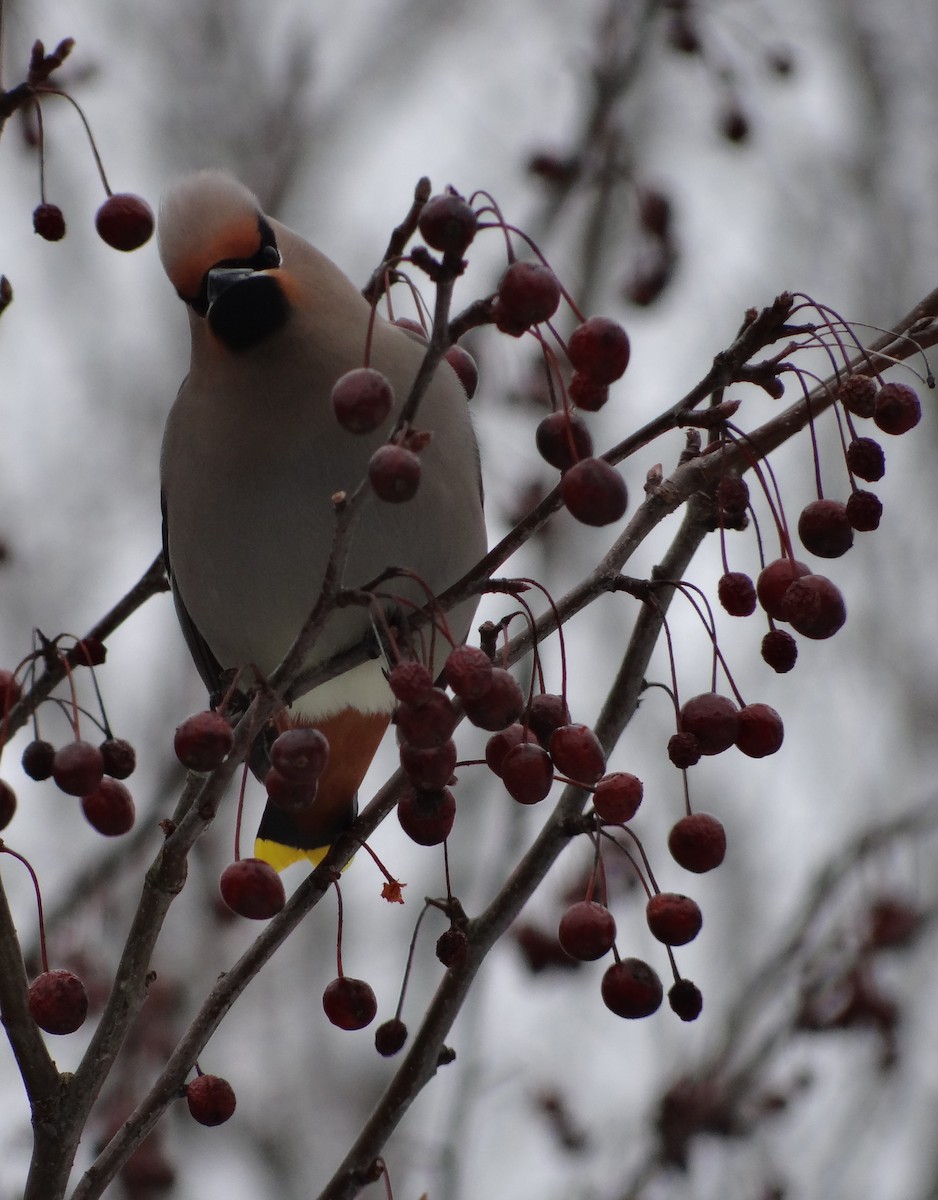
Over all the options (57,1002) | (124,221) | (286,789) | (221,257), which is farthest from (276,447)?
(57,1002)

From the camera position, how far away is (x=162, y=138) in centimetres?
680

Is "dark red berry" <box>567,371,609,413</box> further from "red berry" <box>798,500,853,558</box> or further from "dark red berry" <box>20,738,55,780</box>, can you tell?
"dark red berry" <box>20,738,55,780</box>

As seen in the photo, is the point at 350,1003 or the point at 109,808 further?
the point at 350,1003

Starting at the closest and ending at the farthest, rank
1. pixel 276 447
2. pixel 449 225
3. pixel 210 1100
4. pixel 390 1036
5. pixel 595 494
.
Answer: pixel 449 225 < pixel 595 494 < pixel 210 1100 < pixel 390 1036 < pixel 276 447

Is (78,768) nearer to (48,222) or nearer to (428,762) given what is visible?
(428,762)

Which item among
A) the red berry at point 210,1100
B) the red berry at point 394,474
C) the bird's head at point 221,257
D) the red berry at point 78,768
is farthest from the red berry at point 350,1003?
the bird's head at point 221,257

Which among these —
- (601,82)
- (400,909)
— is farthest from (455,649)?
(400,909)

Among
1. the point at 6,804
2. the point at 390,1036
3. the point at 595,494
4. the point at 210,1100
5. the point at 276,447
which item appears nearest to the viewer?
the point at 595,494

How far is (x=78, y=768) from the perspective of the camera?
1666 millimetres

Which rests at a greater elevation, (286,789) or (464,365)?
(464,365)

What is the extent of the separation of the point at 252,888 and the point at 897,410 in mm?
856

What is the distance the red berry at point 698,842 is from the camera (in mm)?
1728

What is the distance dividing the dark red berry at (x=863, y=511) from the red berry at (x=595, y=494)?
0.96 ft

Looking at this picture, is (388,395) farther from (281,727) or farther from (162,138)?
(162,138)
